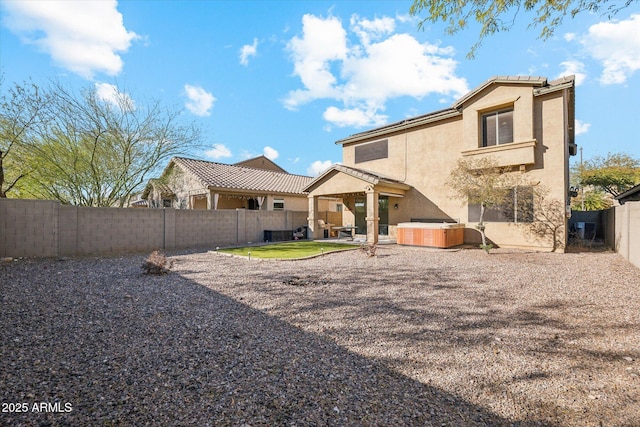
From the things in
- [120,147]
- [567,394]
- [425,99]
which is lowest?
[567,394]

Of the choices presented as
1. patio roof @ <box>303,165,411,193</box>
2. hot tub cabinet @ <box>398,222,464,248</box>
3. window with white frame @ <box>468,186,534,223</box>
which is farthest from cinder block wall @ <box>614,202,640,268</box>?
patio roof @ <box>303,165,411,193</box>

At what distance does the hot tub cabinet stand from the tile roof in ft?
22.8

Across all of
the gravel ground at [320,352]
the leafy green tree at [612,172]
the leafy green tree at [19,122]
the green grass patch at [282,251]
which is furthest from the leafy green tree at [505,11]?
the leafy green tree at [612,172]

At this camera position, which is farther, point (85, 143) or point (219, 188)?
point (219, 188)

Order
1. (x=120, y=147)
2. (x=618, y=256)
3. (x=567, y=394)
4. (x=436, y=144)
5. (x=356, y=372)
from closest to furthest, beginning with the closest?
1. (x=567, y=394)
2. (x=356, y=372)
3. (x=618, y=256)
4. (x=120, y=147)
5. (x=436, y=144)

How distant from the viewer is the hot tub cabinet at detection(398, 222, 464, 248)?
12.7 m

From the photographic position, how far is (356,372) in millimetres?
2939

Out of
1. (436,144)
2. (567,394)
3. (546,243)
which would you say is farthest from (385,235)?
(567,394)

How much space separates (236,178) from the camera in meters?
20.3

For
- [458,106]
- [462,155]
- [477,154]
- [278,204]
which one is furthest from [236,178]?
[477,154]

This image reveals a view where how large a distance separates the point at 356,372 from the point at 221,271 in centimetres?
612

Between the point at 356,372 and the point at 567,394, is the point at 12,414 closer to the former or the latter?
the point at 356,372

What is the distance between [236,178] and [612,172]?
33.3m

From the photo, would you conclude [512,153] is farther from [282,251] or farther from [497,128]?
[282,251]
